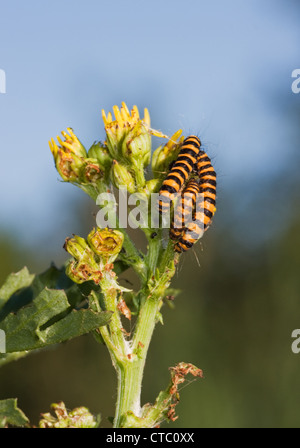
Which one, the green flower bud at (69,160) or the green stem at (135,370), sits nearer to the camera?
the green stem at (135,370)

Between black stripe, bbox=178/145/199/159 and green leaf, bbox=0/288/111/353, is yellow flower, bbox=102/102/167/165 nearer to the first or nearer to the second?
black stripe, bbox=178/145/199/159

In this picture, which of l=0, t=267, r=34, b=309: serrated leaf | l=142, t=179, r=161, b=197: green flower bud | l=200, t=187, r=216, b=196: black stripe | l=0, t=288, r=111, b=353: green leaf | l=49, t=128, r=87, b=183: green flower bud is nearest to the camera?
l=0, t=288, r=111, b=353: green leaf

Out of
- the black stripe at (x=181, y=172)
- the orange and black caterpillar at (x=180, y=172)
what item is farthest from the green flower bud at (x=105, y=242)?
the black stripe at (x=181, y=172)

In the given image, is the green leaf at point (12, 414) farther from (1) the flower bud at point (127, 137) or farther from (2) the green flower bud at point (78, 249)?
(1) the flower bud at point (127, 137)

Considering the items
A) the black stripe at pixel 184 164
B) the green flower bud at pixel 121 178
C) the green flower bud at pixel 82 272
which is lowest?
the green flower bud at pixel 82 272

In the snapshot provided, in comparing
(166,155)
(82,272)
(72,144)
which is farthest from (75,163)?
(82,272)

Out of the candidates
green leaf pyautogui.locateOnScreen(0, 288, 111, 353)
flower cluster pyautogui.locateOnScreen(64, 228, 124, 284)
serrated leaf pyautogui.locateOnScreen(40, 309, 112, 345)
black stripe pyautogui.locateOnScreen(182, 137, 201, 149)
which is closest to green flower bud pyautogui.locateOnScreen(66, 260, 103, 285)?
flower cluster pyautogui.locateOnScreen(64, 228, 124, 284)

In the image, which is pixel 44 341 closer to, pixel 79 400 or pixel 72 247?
pixel 72 247
